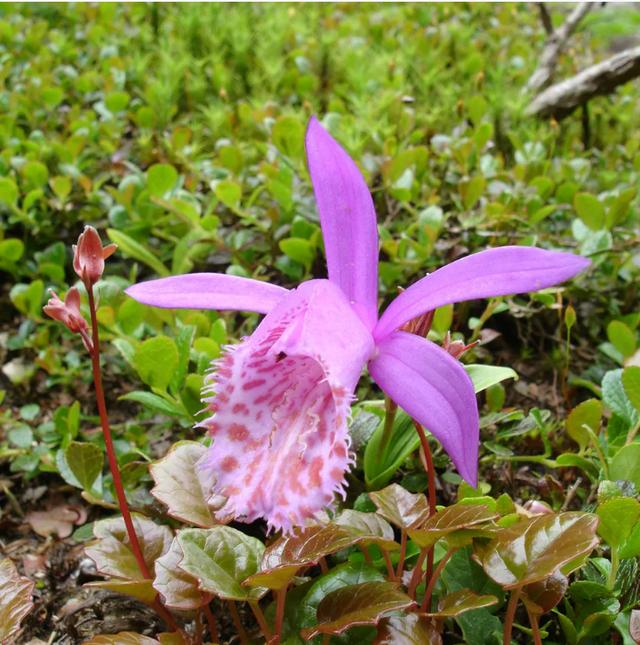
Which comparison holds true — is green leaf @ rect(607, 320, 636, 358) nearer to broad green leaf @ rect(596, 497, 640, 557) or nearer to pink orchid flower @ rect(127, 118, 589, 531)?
broad green leaf @ rect(596, 497, 640, 557)

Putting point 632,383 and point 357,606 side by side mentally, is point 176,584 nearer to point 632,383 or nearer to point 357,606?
point 357,606

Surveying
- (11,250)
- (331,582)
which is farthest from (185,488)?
(11,250)

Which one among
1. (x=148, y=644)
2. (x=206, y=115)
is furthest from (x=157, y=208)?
(x=148, y=644)

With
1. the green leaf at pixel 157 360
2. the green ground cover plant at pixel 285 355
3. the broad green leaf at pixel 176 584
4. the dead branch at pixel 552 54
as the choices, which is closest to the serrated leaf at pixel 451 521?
the green ground cover plant at pixel 285 355

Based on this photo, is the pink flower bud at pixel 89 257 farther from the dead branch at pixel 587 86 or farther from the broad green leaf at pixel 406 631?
the dead branch at pixel 587 86

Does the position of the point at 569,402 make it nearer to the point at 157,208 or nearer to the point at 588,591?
the point at 588,591
